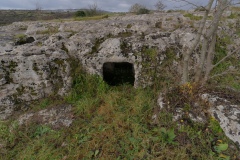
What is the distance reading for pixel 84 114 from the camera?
14.6 feet

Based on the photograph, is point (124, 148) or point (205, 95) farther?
point (205, 95)

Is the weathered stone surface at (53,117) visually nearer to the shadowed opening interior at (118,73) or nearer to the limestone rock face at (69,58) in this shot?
the limestone rock face at (69,58)

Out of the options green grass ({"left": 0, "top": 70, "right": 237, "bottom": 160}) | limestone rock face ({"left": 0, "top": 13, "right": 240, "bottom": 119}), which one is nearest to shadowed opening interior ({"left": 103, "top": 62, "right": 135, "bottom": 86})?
limestone rock face ({"left": 0, "top": 13, "right": 240, "bottom": 119})

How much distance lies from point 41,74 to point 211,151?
14.8ft

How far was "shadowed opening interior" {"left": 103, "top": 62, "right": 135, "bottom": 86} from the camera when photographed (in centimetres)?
611

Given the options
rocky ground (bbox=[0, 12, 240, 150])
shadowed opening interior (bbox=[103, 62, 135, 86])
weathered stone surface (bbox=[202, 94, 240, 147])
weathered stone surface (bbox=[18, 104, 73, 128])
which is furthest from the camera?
shadowed opening interior (bbox=[103, 62, 135, 86])

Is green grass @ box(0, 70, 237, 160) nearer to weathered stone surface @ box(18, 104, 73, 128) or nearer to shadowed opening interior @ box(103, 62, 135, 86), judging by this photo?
weathered stone surface @ box(18, 104, 73, 128)

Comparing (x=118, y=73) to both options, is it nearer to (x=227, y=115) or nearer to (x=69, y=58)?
(x=69, y=58)

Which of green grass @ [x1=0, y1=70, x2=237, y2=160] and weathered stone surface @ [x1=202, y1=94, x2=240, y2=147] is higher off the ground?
weathered stone surface @ [x1=202, y1=94, x2=240, y2=147]

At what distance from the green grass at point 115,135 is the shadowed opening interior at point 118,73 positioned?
1.32 meters

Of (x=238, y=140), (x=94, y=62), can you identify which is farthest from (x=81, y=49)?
(x=238, y=140)

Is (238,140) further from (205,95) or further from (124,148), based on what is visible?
(124,148)

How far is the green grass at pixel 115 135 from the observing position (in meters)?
3.26

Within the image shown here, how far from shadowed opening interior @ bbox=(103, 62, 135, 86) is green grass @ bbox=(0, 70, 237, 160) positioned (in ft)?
Result: 4.33
